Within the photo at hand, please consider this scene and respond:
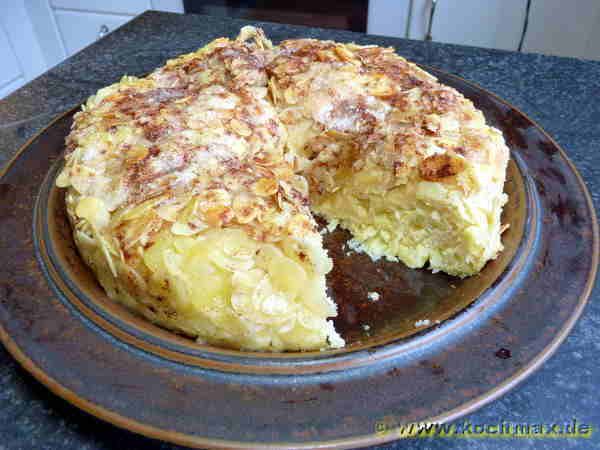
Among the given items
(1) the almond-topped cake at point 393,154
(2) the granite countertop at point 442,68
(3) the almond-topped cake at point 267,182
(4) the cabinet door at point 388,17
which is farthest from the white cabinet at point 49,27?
(1) the almond-topped cake at point 393,154

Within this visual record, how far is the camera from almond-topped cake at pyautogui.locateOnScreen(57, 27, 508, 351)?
3.72 feet

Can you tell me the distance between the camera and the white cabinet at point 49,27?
3594mm

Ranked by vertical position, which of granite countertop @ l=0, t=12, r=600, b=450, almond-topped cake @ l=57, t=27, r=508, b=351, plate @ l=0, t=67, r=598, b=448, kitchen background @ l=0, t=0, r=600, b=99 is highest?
almond-topped cake @ l=57, t=27, r=508, b=351

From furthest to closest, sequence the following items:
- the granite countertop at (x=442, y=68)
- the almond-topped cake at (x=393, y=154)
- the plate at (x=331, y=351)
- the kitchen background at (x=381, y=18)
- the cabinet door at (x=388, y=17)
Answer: the cabinet door at (x=388, y=17)
the kitchen background at (x=381, y=18)
the almond-topped cake at (x=393, y=154)
the granite countertop at (x=442, y=68)
the plate at (x=331, y=351)

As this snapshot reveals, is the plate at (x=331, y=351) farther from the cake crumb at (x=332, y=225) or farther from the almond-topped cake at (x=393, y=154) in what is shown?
the cake crumb at (x=332, y=225)

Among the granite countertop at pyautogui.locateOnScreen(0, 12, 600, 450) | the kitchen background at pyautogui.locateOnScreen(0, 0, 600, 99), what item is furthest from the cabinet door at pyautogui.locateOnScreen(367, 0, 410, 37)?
the granite countertop at pyautogui.locateOnScreen(0, 12, 600, 450)

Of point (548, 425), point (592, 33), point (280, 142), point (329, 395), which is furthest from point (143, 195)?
point (592, 33)

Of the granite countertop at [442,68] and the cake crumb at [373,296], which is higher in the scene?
the granite countertop at [442,68]

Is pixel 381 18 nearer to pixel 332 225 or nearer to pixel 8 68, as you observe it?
pixel 332 225

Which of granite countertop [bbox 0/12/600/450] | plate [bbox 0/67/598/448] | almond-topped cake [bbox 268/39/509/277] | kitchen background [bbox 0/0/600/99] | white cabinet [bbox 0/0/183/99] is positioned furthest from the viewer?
white cabinet [bbox 0/0/183/99]

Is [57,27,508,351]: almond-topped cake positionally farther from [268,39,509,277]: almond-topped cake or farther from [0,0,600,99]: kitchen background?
[0,0,600,99]: kitchen background

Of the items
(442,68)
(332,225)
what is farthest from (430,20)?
(332,225)

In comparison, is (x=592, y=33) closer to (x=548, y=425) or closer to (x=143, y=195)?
(x=548, y=425)

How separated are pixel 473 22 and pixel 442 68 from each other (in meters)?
0.91
